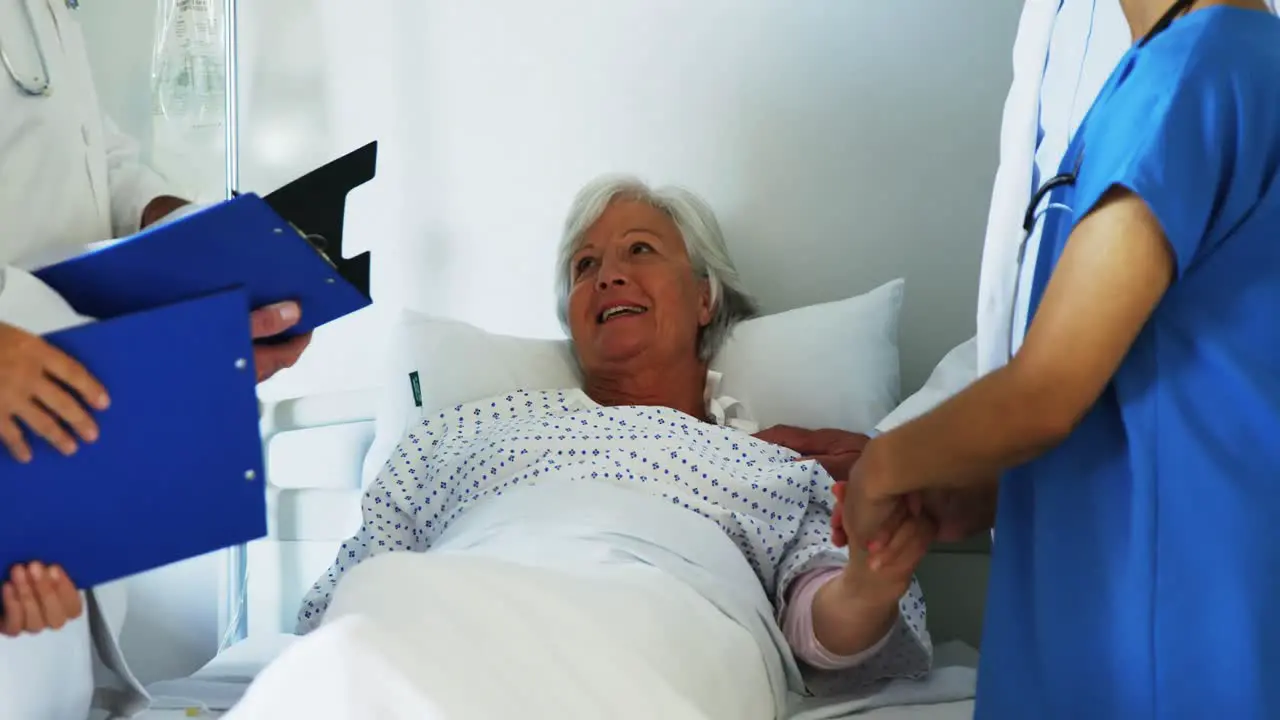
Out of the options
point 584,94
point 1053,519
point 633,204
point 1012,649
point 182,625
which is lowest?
point 182,625

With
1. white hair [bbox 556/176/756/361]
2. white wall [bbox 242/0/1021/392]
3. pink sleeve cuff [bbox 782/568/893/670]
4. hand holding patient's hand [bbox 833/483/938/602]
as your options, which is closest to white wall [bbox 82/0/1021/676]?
white wall [bbox 242/0/1021/392]

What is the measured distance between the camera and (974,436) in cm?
93

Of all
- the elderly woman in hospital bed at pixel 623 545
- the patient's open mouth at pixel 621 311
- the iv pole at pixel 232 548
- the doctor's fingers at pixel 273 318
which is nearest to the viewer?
the elderly woman in hospital bed at pixel 623 545

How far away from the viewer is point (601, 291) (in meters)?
1.98

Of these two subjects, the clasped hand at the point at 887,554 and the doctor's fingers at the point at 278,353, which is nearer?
the clasped hand at the point at 887,554

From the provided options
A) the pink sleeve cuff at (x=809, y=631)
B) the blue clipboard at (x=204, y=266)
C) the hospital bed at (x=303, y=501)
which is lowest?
the hospital bed at (x=303, y=501)

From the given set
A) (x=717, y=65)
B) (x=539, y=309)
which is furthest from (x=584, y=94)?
(x=539, y=309)

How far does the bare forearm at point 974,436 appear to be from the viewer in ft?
2.98

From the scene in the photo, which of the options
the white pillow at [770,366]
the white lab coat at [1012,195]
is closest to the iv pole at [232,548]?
the white pillow at [770,366]

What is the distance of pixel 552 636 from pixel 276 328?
1.58 feet

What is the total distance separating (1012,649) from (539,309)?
152cm

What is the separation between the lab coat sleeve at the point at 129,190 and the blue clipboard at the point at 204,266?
0.40 meters

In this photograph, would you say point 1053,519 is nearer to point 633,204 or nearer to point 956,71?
point 633,204

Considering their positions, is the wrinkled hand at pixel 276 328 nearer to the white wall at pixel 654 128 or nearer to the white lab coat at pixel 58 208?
the white lab coat at pixel 58 208
